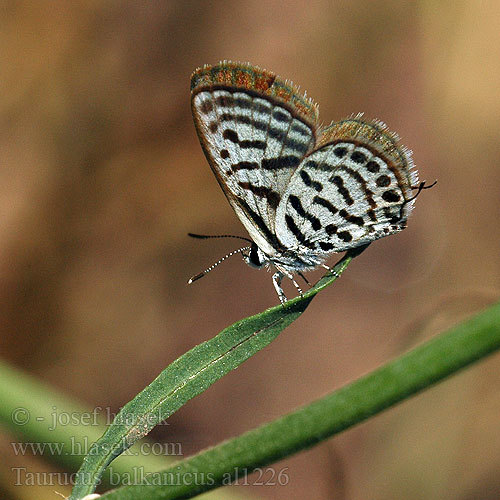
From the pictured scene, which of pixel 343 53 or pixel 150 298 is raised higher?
pixel 343 53

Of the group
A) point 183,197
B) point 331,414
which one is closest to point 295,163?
point 331,414

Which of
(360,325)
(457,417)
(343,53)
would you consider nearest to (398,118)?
(343,53)

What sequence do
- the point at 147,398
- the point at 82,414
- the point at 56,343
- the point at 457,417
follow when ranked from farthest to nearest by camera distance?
the point at 56,343, the point at 457,417, the point at 82,414, the point at 147,398

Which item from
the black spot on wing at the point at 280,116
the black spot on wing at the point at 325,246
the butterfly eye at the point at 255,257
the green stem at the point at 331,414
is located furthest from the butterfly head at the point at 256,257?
the green stem at the point at 331,414

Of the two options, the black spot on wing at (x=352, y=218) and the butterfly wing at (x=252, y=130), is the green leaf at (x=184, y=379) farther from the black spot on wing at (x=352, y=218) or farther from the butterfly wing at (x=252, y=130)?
the black spot on wing at (x=352, y=218)

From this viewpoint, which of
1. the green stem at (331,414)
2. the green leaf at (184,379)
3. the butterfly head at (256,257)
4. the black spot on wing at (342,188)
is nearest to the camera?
the green stem at (331,414)

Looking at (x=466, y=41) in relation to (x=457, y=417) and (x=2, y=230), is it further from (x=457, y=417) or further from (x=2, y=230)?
(x=2, y=230)

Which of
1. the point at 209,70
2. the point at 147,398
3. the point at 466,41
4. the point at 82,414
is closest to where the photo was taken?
the point at 147,398
